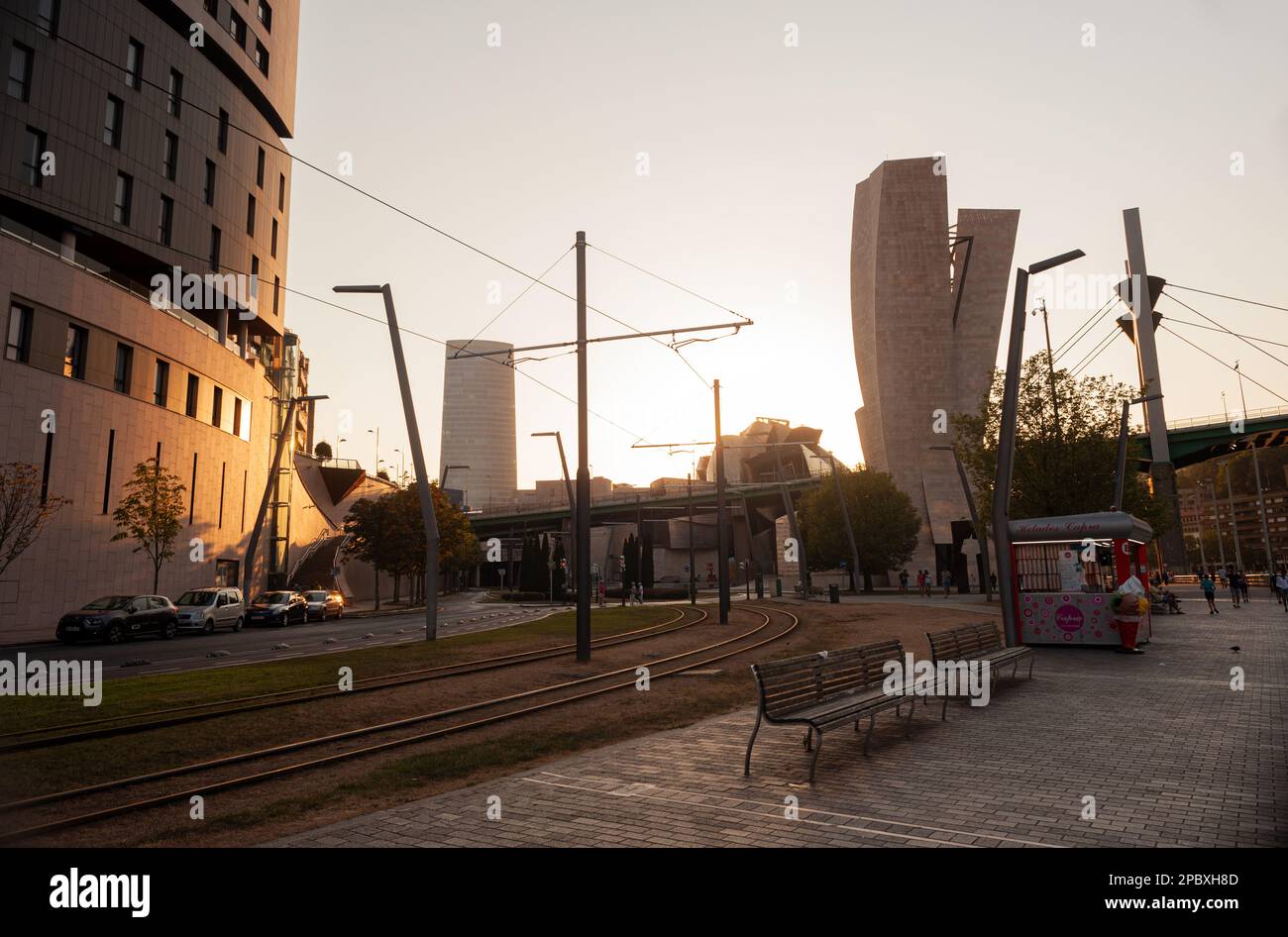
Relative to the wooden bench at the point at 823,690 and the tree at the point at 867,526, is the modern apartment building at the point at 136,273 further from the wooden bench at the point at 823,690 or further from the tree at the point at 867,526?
the tree at the point at 867,526

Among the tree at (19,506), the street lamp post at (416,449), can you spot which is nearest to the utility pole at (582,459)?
the street lamp post at (416,449)

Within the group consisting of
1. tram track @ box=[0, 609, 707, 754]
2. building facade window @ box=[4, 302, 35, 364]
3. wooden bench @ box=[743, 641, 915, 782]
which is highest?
building facade window @ box=[4, 302, 35, 364]

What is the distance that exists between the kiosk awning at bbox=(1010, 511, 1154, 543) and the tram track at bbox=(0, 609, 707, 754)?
10.7 m

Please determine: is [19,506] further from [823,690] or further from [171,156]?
[823,690]

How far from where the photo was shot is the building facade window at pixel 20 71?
3023 centimetres

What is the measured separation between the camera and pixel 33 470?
79.9ft

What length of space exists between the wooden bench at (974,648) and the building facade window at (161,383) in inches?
1408

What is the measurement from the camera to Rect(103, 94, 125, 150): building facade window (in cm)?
3459

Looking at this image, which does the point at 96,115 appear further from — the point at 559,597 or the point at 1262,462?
the point at 1262,462

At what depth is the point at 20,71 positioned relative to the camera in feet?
100

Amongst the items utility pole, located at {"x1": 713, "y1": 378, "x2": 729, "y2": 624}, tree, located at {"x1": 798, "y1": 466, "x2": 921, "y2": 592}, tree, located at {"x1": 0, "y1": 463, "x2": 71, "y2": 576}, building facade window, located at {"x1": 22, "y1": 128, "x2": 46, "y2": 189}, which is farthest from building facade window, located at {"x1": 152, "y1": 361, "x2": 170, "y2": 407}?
tree, located at {"x1": 798, "y1": 466, "x2": 921, "y2": 592}

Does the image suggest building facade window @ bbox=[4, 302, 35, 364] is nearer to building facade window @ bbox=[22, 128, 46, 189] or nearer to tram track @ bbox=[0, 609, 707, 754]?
building facade window @ bbox=[22, 128, 46, 189]
